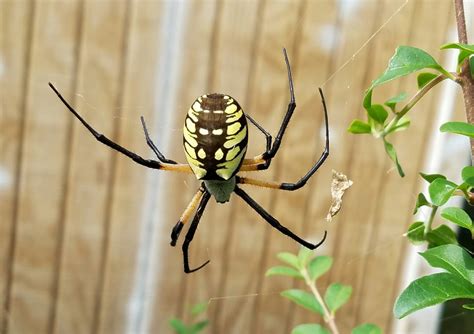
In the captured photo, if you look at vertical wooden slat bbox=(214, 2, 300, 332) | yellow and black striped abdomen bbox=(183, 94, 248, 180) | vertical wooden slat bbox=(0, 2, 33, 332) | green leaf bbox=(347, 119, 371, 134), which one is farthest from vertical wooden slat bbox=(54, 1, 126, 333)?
green leaf bbox=(347, 119, 371, 134)

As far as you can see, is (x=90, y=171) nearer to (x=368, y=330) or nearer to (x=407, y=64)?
(x=368, y=330)

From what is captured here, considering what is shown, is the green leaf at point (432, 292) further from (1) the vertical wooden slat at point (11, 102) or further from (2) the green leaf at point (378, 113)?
(1) the vertical wooden slat at point (11, 102)

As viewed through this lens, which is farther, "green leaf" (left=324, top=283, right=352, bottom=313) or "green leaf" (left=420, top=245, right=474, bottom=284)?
"green leaf" (left=324, top=283, right=352, bottom=313)

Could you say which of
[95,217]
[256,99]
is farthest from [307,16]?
[95,217]

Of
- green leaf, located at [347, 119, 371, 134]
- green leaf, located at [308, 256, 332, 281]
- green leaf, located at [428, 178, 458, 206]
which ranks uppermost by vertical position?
green leaf, located at [347, 119, 371, 134]

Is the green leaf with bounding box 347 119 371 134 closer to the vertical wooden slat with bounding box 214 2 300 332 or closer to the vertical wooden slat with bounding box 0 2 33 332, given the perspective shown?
the vertical wooden slat with bounding box 214 2 300 332

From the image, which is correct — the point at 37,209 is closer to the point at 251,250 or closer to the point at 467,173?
the point at 251,250

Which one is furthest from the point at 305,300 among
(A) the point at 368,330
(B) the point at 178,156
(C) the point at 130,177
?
(C) the point at 130,177
